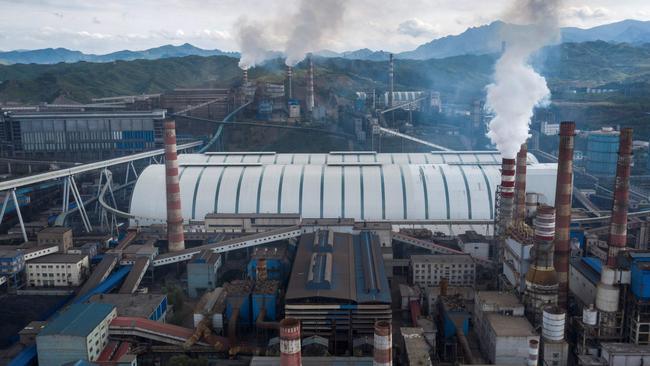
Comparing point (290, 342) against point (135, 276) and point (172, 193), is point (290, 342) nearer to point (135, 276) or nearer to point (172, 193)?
point (135, 276)

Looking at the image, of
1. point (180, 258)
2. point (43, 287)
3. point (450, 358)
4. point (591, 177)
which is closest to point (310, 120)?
point (591, 177)

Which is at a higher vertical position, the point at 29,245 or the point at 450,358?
the point at 29,245

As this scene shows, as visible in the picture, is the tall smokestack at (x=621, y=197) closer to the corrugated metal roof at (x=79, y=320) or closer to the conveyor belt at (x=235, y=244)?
Answer: the conveyor belt at (x=235, y=244)

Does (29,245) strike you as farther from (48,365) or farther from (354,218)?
(354,218)

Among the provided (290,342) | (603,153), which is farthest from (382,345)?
(603,153)

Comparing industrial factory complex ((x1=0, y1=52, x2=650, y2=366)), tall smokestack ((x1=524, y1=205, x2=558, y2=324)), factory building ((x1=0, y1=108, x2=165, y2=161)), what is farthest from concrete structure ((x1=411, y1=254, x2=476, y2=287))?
factory building ((x1=0, y1=108, x2=165, y2=161))

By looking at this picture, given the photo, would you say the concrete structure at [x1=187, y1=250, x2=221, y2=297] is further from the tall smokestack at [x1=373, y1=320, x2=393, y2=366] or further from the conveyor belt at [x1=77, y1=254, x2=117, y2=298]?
the tall smokestack at [x1=373, y1=320, x2=393, y2=366]
